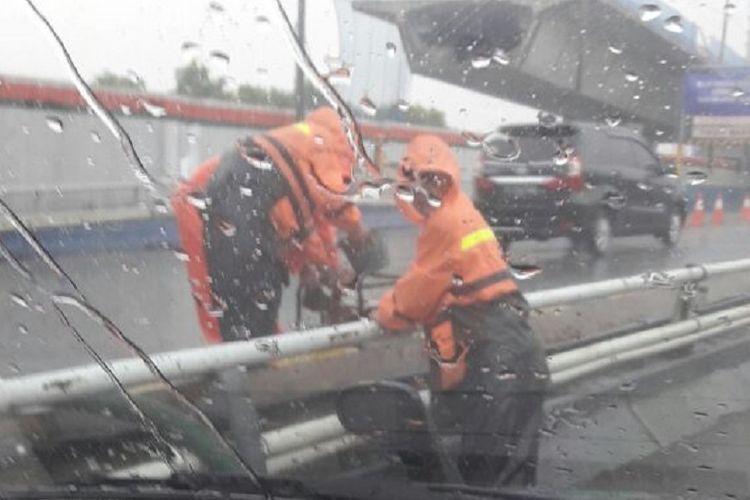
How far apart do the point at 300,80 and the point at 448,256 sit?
0.67 meters

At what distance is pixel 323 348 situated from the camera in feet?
11.3

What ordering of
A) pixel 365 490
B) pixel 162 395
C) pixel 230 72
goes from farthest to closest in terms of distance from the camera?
pixel 230 72 → pixel 162 395 → pixel 365 490

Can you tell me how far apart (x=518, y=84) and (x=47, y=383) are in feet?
5.09

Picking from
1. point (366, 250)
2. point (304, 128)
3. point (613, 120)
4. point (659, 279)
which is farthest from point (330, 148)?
point (659, 279)

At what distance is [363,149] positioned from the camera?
3420 mm

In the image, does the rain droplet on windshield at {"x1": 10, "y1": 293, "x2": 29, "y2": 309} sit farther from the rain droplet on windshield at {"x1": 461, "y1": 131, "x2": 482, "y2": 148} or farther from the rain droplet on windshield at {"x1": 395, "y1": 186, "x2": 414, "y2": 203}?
the rain droplet on windshield at {"x1": 461, "y1": 131, "x2": 482, "y2": 148}

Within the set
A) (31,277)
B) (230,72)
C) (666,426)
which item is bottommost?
(666,426)

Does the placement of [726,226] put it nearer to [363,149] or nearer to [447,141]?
[447,141]

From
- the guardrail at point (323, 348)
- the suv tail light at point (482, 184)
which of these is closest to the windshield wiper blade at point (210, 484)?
A: the guardrail at point (323, 348)

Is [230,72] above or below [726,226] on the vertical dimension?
above

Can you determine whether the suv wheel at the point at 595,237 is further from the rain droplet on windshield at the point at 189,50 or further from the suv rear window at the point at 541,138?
the rain droplet on windshield at the point at 189,50

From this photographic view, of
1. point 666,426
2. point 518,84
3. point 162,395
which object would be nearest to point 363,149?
point 518,84

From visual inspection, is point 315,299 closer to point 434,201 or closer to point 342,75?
point 434,201

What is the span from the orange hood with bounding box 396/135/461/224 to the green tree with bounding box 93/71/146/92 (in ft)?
2.71
